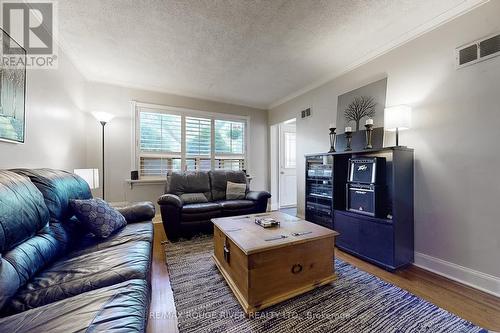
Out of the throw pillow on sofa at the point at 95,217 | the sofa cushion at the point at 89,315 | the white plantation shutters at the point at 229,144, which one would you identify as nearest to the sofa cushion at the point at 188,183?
the white plantation shutters at the point at 229,144

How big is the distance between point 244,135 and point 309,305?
3.75m

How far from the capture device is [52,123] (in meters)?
2.25

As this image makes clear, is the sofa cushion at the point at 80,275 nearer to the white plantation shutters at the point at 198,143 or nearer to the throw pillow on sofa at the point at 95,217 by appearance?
the throw pillow on sofa at the point at 95,217

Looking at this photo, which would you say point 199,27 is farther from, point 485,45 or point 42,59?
point 485,45

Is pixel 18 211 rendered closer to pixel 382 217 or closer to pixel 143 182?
pixel 143 182

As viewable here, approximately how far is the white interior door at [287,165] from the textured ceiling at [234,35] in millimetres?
1856

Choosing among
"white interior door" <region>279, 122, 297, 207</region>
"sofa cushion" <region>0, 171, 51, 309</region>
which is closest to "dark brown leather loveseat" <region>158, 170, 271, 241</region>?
"sofa cushion" <region>0, 171, 51, 309</region>

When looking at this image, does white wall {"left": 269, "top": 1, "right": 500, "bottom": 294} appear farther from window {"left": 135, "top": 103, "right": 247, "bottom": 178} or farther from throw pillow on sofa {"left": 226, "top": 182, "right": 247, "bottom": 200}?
window {"left": 135, "top": 103, "right": 247, "bottom": 178}

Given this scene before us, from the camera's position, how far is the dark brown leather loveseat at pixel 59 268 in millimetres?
764

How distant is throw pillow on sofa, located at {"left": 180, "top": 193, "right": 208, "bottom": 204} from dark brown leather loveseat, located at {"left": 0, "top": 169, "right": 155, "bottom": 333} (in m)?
1.42

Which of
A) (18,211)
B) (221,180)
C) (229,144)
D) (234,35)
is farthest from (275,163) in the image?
(18,211)

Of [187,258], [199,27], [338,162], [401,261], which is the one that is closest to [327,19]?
[199,27]

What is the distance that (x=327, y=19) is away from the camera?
6.49 feet

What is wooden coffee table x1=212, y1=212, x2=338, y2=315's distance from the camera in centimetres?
138
